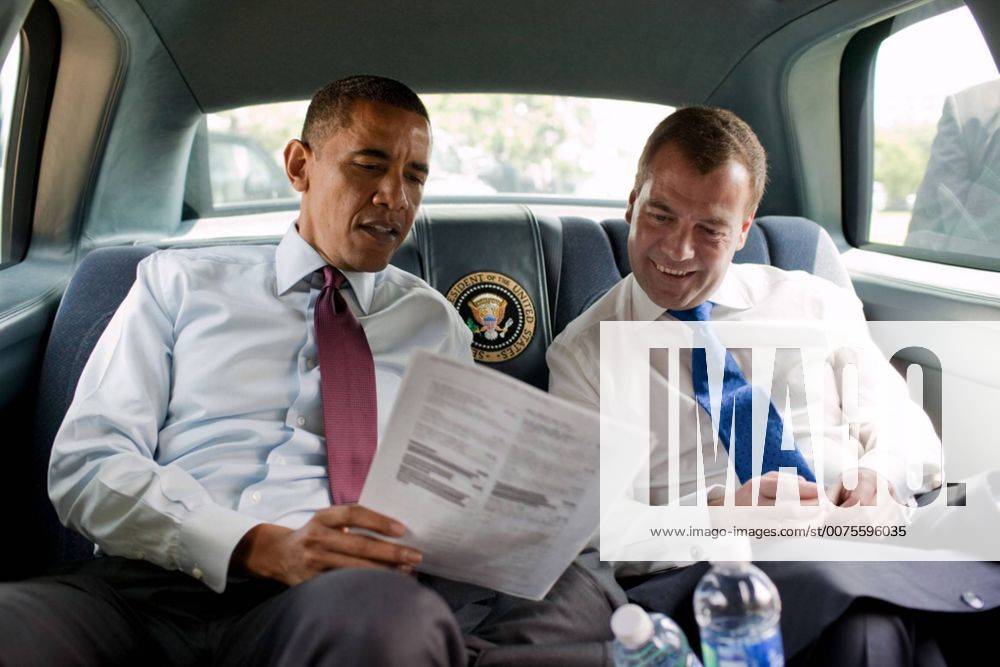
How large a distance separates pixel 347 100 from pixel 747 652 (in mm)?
1375

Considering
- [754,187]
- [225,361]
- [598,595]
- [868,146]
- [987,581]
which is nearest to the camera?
[987,581]

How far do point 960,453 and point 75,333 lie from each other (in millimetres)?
2222

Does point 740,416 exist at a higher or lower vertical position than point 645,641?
higher

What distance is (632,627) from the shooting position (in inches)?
46.3

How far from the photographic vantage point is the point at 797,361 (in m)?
2.09

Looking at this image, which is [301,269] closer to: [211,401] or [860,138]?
[211,401]

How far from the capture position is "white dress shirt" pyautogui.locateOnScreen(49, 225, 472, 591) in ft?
5.08

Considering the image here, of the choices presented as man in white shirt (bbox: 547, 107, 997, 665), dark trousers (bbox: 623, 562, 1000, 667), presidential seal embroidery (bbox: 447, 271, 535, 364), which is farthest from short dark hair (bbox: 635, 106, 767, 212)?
dark trousers (bbox: 623, 562, 1000, 667)

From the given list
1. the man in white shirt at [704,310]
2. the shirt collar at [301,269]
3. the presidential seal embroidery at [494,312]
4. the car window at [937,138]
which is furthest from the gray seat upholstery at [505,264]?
the car window at [937,138]

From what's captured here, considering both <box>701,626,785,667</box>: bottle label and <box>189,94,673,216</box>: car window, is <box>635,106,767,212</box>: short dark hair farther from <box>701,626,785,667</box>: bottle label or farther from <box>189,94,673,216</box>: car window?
<box>701,626,785,667</box>: bottle label

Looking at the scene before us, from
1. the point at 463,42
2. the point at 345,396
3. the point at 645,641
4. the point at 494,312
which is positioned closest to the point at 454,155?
the point at 463,42

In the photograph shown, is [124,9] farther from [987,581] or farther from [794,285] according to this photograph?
[987,581]

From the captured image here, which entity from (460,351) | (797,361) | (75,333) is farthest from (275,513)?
(797,361)

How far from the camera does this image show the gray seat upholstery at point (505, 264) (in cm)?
205
